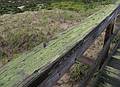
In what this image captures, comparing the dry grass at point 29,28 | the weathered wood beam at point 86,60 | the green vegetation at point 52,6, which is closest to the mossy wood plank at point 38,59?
the weathered wood beam at point 86,60

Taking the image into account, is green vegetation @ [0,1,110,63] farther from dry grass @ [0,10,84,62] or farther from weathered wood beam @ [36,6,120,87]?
weathered wood beam @ [36,6,120,87]

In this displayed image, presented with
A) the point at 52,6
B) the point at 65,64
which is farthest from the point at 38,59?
the point at 52,6

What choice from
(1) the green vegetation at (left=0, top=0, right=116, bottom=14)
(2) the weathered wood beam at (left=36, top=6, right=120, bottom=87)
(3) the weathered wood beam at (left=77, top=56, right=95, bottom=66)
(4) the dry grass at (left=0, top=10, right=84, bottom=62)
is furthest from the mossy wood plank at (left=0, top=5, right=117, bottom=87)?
(1) the green vegetation at (left=0, top=0, right=116, bottom=14)

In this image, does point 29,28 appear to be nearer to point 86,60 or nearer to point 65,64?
point 86,60

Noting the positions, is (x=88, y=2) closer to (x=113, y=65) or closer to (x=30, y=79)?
(x=113, y=65)

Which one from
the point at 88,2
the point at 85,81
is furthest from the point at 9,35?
the point at 88,2

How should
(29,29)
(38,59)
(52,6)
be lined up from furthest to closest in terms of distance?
(52,6)
(29,29)
(38,59)

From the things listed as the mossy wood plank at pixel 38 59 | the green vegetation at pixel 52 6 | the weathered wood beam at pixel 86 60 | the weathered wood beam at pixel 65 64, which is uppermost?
the mossy wood plank at pixel 38 59

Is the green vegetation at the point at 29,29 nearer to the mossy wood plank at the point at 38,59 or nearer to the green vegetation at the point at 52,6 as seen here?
the green vegetation at the point at 52,6
